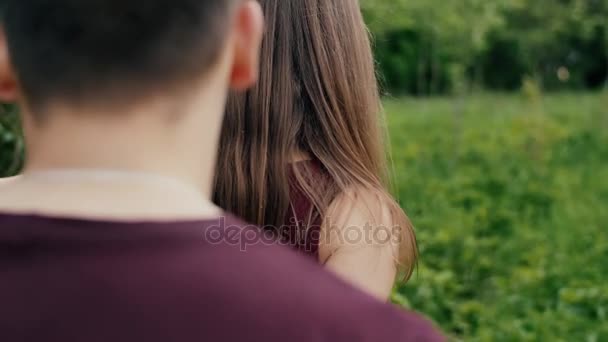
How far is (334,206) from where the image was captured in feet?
5.72

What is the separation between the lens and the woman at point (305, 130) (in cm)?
180

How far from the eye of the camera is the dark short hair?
0.77 meters

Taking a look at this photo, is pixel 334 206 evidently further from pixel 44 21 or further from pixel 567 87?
pixel 567 87

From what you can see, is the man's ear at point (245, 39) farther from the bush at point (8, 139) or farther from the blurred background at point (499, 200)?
the bush at point (8, 139)

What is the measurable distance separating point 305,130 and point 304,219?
0.19 metres

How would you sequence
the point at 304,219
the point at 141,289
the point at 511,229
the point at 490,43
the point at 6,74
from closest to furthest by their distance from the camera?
the point at 141,289
the point at 6,74
the point at 304,219
the point at 511,229
the point at 490,43

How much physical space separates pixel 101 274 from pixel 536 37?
2052 cm

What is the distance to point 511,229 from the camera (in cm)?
612

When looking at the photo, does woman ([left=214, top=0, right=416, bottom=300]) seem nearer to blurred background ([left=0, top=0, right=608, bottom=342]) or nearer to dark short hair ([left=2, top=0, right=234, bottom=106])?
blurred background ([left=0, top=0, right=608, bottom=342])

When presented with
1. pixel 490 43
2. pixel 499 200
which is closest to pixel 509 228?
pixel 499 200

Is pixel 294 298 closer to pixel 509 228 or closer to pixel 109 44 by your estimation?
pixel 109 44

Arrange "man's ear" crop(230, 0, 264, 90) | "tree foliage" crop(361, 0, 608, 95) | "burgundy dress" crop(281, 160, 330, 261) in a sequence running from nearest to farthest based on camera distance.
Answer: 1. "man's ear" crop(230, 0, 264, 90)
2. "burgundy dress" crop(281, 160, 330, 261)
3. "tree foliage" crop(361, 0, 608, 95)

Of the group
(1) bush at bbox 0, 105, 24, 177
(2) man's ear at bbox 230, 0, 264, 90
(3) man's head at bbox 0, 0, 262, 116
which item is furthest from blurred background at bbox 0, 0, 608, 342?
(3) man's head at bbox 0, 0, 262, 116

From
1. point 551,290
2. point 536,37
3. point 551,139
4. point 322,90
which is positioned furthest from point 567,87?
point 322,90
